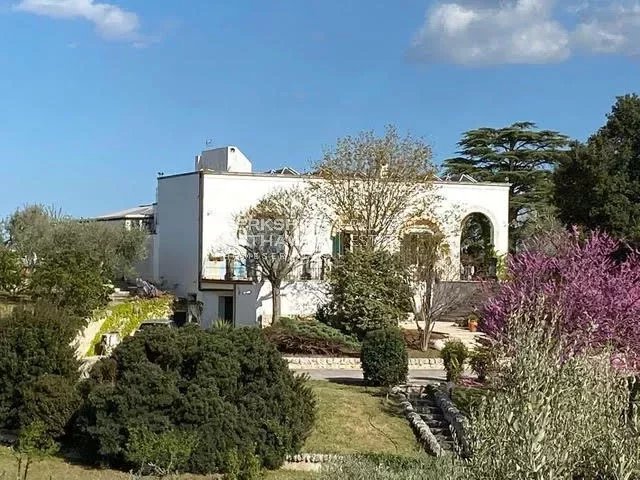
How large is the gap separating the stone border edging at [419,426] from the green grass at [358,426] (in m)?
0.12

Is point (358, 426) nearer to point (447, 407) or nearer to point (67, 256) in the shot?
point (447, 407)

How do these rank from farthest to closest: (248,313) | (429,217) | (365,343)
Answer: (429,217), (248,313), (365,343)

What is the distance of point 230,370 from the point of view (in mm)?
14805

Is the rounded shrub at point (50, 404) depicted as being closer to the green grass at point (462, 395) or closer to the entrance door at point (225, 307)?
the green grass at point (462, 395)

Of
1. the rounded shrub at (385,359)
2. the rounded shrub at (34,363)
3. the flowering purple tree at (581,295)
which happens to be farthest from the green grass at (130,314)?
the flowering purple tree at (581,295)

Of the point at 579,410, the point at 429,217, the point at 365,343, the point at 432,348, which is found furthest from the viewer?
the point at 429,217

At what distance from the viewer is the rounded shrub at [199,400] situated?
45.2 feet

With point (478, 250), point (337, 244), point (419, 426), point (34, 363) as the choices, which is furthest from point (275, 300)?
point (34, 363)

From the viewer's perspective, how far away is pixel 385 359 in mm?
19391

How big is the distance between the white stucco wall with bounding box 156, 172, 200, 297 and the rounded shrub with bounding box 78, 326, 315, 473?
19.0 metres

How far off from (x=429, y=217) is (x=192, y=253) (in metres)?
9.00

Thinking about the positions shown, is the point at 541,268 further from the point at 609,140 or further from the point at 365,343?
the point at 609,140

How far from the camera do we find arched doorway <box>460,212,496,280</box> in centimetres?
3419

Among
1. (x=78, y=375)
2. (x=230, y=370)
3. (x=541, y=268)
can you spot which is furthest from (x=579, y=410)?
(x=78, y=375)
